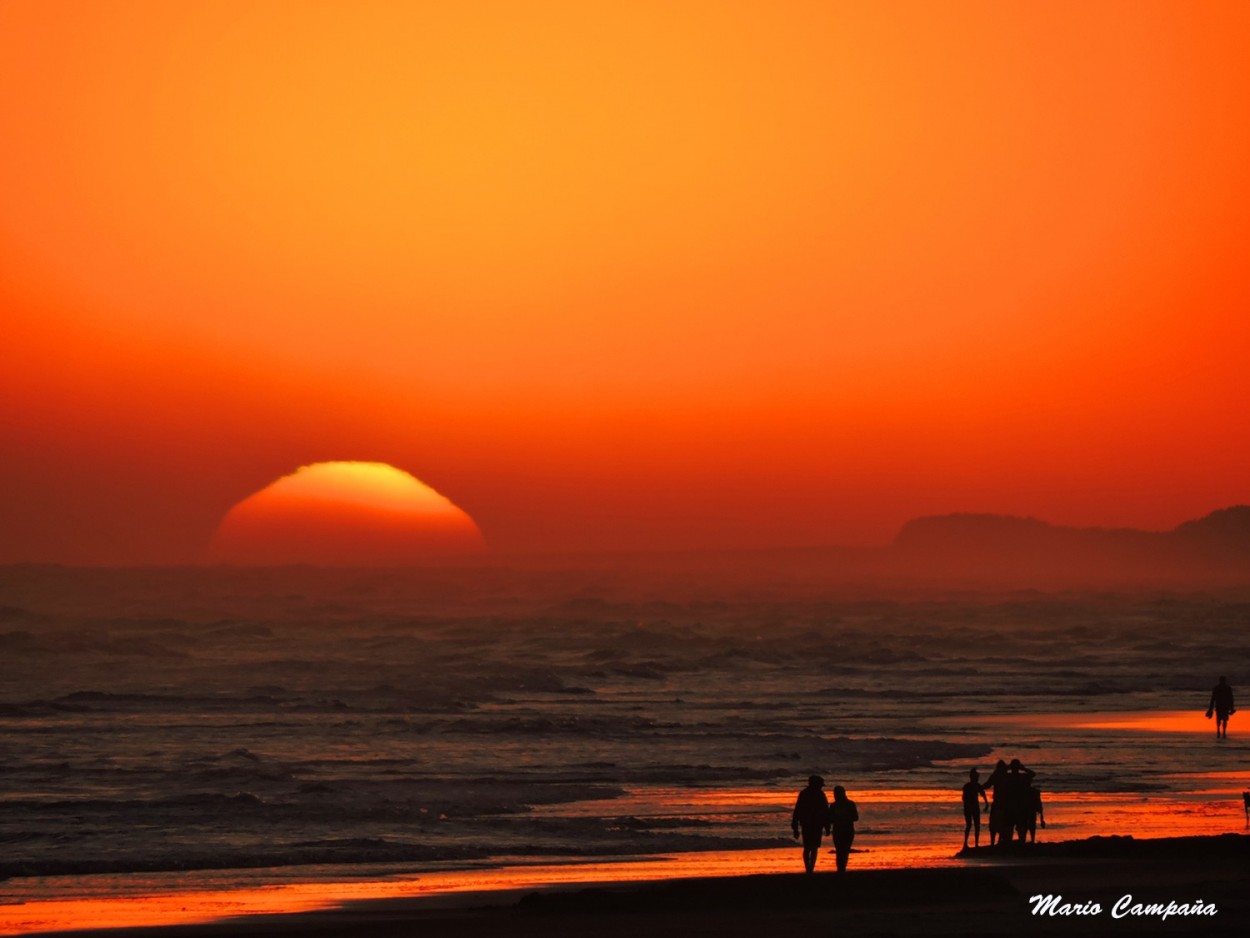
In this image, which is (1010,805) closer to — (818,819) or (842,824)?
(842,824)

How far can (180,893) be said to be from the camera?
22.6m

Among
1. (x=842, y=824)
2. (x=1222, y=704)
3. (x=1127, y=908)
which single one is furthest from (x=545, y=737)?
(x=1127, y=908)

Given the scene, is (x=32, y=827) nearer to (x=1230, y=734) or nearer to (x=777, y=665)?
(x=1230, y=734)

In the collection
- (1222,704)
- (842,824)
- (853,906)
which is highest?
(1222,704)

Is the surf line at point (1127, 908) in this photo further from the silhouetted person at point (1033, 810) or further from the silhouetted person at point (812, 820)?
the silhouetted person at point (1033, 810)

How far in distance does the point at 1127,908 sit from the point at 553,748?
26834mm

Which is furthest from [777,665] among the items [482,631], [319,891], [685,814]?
[319,891]

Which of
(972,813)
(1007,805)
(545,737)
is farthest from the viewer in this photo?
(545,737)

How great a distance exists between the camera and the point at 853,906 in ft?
60.3

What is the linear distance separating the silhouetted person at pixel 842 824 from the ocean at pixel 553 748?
233 centimetres

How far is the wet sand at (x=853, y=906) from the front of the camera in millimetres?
17094

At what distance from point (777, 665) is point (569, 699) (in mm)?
22959

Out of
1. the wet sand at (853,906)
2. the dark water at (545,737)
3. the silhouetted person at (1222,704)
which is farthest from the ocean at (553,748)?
the wet sand at (853,906)

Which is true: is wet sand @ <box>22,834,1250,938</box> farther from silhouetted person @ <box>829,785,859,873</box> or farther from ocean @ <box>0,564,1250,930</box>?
ocean @ <box>0,564,1250,930</box>
